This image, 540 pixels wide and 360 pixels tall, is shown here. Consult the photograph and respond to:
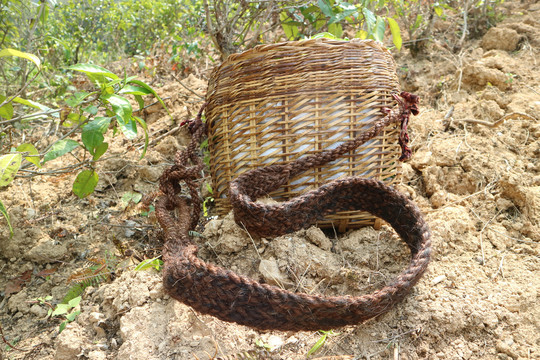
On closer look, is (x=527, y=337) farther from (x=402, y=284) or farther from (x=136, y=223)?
(x=136, y=223)

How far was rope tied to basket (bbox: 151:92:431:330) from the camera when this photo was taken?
890 mm

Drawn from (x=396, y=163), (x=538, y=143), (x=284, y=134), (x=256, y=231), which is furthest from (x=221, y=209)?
(x=538, y=143)

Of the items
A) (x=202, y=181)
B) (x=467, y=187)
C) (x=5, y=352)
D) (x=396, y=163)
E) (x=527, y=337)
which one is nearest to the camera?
(x=527, y=337)

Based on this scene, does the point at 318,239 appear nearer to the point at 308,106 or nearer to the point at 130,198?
the point at 308,106

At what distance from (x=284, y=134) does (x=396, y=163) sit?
1.35 feet

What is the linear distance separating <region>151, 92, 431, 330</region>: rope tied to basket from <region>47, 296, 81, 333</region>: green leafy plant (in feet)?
1.05

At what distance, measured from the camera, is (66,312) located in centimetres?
112

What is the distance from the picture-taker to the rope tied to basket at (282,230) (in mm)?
890

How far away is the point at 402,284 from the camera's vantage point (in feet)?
3.14

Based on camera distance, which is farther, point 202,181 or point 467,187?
point 202,181

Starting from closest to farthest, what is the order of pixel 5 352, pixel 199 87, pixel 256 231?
pixel 5 352 < pixel 256 231 < pixel 199 87

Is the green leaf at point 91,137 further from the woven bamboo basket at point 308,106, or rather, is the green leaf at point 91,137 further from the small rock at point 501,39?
the small rock at point 501,39

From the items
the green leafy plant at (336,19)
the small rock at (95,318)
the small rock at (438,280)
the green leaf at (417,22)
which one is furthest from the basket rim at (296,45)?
the green leaf at (417,22)

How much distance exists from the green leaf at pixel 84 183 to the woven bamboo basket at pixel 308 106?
18.3 inches
